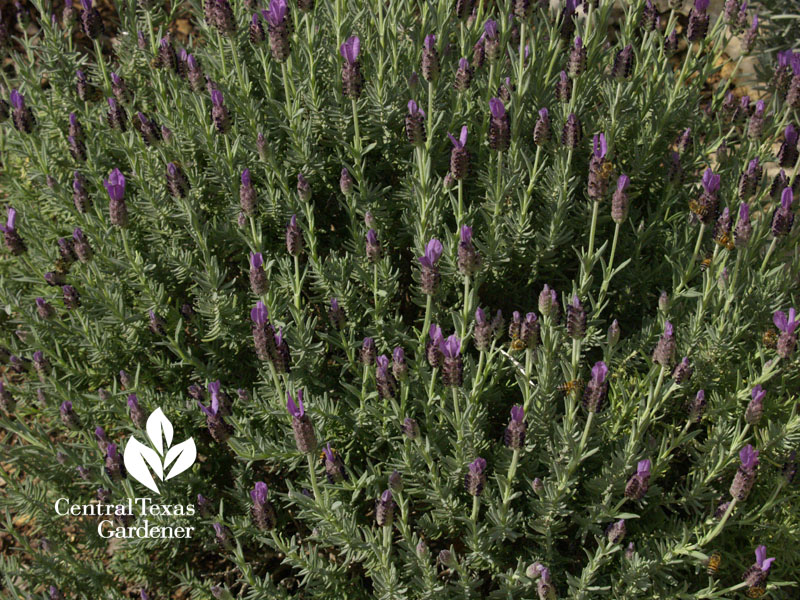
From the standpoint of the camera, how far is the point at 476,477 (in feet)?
6.81

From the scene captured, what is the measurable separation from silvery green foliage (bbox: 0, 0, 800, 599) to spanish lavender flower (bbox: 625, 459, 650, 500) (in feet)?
0.04

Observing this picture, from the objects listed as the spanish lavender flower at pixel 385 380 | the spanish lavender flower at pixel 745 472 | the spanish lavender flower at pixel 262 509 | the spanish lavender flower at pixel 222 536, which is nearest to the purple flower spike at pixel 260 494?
the spanish lavender flower at pixel 262 509

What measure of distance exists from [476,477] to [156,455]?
116cm

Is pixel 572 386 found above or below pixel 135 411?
above

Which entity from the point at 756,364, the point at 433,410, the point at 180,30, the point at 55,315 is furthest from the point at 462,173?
the point at 180,30

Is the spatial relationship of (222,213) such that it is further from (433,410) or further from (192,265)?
(433,410)

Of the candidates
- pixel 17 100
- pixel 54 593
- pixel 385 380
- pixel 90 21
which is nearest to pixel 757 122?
pixel 385 380

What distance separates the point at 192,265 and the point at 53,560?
1.15m

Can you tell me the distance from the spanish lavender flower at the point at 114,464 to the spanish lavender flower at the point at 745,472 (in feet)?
6.19

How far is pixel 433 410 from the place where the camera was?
96.6 inches

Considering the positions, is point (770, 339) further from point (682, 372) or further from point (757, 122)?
point (757, 122)

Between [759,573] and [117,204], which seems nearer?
[759,573]

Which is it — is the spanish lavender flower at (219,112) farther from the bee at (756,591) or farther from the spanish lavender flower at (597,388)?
the bee at (756,591)

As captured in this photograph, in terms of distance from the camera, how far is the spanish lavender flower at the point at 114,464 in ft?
7.77
